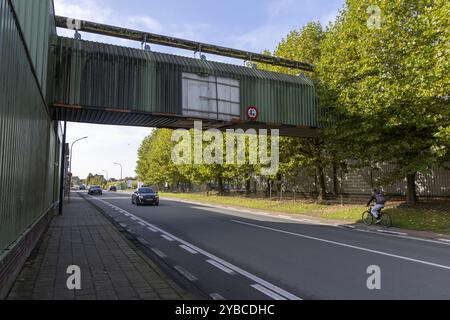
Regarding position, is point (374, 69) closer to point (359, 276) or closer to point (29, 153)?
point (359, 276)

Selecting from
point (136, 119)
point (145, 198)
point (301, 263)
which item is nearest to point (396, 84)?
point (301, 263)

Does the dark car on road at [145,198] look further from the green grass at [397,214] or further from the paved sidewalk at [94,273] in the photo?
the paved sidewalk at [94,273]

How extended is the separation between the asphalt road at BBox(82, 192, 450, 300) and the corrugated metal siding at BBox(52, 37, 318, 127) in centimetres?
593

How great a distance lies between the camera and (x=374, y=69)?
1703 cm

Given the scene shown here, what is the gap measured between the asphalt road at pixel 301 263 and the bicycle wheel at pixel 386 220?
233cm

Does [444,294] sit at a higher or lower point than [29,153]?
lower

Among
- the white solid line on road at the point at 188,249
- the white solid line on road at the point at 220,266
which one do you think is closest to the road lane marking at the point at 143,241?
the white solid line on road at the point at 188,249

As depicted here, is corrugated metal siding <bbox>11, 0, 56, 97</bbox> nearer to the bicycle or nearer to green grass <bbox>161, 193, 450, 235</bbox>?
the bicycle

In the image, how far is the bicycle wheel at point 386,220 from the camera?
14.6 meters

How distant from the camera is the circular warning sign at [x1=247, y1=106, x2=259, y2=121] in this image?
59.1ft

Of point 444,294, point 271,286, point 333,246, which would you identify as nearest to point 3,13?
point 271,286

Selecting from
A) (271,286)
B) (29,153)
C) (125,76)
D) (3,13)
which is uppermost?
(125,76)

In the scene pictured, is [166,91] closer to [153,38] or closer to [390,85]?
[153,38]
